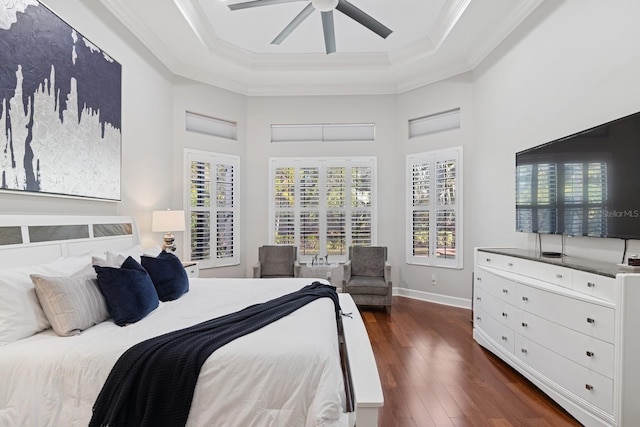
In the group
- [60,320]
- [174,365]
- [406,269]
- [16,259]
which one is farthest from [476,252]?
[16,259]

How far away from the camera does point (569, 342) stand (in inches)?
88.0

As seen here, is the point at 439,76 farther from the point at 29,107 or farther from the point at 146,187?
the point at 29,107

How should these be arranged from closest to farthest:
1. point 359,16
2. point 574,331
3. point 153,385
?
1. point 153,385
2. point 574,331
3. point 359,16

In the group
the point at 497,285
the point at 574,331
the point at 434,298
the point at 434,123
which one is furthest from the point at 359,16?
the point at 434,298

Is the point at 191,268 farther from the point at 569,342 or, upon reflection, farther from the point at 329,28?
the point at 569,342

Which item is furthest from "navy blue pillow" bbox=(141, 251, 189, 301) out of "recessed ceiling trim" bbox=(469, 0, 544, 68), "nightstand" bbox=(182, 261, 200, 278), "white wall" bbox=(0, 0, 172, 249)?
"recessed ceiling trim" bbox=(469, 0, 544, 68)

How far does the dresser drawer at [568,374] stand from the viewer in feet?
6.45

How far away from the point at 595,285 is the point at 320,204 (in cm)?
394

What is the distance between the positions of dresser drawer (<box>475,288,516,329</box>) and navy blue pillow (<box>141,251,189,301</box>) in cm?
279

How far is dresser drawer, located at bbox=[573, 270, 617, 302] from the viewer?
1.96m

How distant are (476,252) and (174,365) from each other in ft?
10.3

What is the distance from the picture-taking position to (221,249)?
5242 mm

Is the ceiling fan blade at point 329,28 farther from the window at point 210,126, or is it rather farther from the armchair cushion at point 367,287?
the armchair cushion at point 367,287

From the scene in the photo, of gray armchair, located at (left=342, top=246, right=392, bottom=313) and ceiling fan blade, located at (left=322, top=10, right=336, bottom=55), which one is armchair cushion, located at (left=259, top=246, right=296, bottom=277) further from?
ceiling fan blade, located at (left=322, top=10, right=336, bottom=55)
